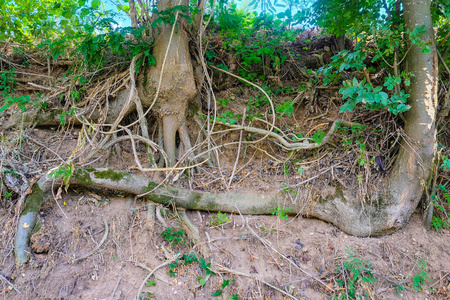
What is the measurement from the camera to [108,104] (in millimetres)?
3281

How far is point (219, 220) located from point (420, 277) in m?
2.07

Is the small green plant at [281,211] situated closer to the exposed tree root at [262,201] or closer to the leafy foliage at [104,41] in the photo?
the exposed tree root at [262,201]

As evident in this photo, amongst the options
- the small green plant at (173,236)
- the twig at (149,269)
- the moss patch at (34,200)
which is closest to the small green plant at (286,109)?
the small green plant at (173,236)

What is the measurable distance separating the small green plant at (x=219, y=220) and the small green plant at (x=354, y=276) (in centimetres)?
122

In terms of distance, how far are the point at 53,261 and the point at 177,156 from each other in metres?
1.69

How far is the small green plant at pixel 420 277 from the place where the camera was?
97.0 inches

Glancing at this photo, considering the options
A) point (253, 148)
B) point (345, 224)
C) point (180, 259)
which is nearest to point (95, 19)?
point (253, 148)

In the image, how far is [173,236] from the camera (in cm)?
258

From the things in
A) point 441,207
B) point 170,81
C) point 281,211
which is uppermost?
point 170,81

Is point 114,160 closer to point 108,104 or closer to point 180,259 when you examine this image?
point 108,104

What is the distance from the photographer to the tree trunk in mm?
3154

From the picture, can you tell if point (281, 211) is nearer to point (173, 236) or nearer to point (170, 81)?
point (173, 236)

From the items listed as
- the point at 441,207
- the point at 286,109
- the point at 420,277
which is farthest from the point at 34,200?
the point at 441,207

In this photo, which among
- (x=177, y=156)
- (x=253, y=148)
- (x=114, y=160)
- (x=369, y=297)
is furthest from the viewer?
(x=253, y=148)
